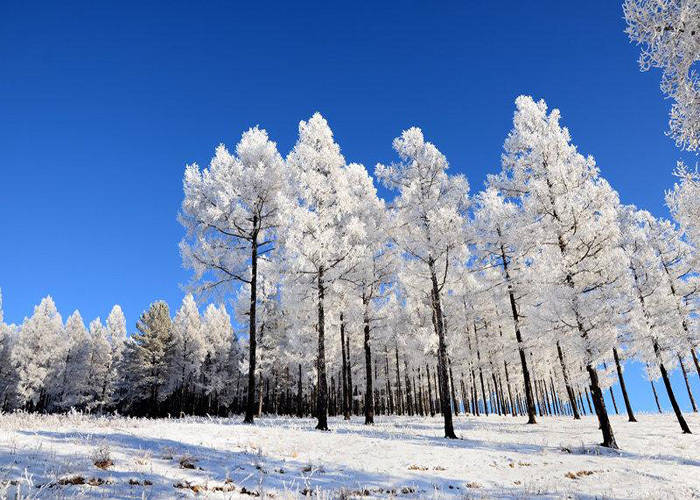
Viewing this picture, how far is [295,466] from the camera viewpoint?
26.0 ft

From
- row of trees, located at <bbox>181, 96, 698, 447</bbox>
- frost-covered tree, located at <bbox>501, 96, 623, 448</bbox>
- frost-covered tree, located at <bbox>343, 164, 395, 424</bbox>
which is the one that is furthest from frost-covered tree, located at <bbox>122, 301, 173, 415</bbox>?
frost-covered tree, located at <bbox>501, 96, 623, 448</bbox>

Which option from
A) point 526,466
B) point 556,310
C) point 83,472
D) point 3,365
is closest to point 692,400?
point 556,310

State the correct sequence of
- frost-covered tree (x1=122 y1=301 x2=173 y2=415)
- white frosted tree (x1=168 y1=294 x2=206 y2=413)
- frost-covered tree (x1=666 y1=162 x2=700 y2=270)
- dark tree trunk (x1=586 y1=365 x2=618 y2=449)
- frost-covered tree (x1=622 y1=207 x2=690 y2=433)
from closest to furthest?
frost-covered tree (x1=666 y1=162 x2=700 y2=270)
dark tree trunk (x1=586 y1=365 x2=618 y2=449)
frost-covered tree (x1=622 y1=207 x2=690 y2=433)
frost-covered tree (x1=122 y1=301 x2=173 y2=415)
white frosted tree (x1=168 y1=294 x2=206 y2=413)

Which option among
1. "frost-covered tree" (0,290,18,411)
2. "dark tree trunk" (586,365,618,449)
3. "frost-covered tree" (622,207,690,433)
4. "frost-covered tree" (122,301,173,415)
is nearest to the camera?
"dark tree trunk" (586,365,618,449)

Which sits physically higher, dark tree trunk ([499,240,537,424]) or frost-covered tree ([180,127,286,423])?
frost-covered tree ([180,127,286,423])

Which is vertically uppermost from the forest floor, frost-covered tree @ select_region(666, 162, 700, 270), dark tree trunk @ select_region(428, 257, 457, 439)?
frost-covered tree @ select_region(666, 162, 700, 270)

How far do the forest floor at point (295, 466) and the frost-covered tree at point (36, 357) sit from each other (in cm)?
4237

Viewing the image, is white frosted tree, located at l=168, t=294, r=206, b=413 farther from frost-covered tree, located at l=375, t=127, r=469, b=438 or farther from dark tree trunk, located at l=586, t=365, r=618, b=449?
dark tree trunk, located at l=586, t=365, r=618, b=449

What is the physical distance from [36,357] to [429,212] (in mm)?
48218

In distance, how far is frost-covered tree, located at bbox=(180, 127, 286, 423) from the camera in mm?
16672

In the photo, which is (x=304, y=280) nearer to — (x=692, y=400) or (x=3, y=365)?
(x=692, y=400)

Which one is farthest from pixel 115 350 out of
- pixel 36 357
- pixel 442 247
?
pixel 442 247

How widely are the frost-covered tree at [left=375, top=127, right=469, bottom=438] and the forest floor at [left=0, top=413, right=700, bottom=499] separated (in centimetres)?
511

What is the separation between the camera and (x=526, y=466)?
9680 millimetres
